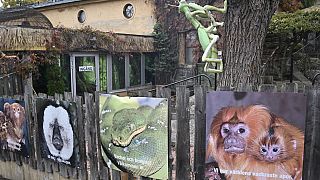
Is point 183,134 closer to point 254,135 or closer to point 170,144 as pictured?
point 170,144

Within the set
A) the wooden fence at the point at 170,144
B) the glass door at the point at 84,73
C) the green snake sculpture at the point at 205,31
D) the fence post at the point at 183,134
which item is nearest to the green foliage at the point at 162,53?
the glass door at the point at 84,73

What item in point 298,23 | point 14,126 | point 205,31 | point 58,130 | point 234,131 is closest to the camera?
point 234,131

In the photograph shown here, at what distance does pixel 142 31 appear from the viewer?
1580 cm

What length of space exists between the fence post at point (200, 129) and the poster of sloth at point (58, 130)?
1535 millimetres

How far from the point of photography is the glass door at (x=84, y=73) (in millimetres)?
11641

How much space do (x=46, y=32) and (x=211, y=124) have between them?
8.25 m

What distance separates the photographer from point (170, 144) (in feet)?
10.0

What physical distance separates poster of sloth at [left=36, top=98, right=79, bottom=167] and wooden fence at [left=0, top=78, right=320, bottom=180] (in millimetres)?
80

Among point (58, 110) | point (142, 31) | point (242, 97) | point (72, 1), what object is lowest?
point (58, 110)

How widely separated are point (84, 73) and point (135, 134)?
30.7 feet

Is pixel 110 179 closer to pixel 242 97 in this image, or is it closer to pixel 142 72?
pixel 242 97

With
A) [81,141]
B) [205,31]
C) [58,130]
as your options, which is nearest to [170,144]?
[81,141]

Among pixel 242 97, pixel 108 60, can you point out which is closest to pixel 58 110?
pixel 242 97

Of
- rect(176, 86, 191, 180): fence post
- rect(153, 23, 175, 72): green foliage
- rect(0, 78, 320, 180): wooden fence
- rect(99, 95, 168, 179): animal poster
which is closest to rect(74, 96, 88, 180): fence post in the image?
rect(0, 78, 320, 180): wooden fence
